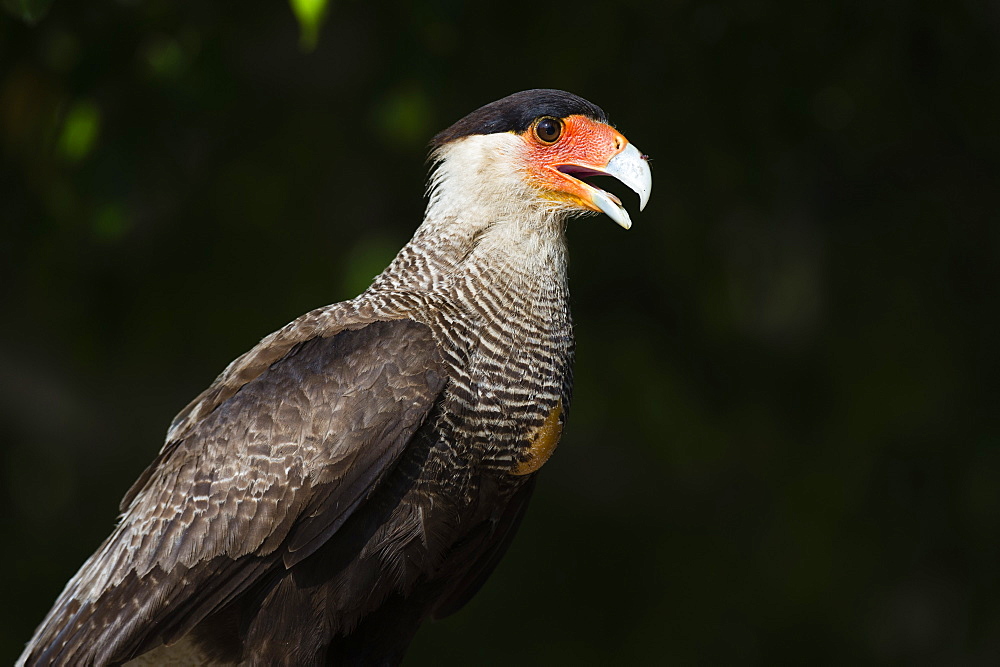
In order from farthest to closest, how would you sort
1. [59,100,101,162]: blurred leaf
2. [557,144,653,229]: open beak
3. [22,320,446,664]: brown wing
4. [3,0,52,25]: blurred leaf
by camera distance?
1. [59,100,101,162]: blurred leaf
2. [3,0,52,25]: blurred leaf
3. [557,144,653,229]: open beak
4. [22,320,446,664]: brown wing

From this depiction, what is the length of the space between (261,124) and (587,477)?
2189mm

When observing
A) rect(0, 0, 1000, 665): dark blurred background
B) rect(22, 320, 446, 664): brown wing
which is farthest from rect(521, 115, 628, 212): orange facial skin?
rect(0, 0, 1000, 665): dark blurred background

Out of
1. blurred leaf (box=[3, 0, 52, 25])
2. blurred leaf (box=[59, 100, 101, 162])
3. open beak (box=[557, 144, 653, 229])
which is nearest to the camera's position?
open beak (box=[557, 144, 653, 229])

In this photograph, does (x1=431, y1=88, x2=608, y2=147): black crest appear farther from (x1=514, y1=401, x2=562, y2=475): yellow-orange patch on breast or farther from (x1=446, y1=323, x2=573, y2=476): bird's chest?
(x1=514, y1=401, x2=562, y2=475): yellow-orange patch on breast

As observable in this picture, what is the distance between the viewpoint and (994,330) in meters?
4.76

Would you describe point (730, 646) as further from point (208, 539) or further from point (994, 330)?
point (208, 539)

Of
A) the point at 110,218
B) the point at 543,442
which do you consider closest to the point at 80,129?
the point at 110,218

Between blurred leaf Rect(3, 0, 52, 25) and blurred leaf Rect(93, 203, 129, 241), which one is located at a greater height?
blurred leaf Rect(3, 0, 52, 25)

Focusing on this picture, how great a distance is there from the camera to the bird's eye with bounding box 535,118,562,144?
2564 mm

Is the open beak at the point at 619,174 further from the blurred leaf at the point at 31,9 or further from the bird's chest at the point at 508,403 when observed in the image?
the blurred leaf at the point at 31,9

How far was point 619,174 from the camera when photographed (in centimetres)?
255

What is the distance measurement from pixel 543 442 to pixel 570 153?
0.63 metres

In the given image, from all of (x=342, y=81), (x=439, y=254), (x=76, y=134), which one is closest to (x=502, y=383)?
(x=439, y=254)

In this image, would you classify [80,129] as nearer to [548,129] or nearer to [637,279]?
[548,129]
